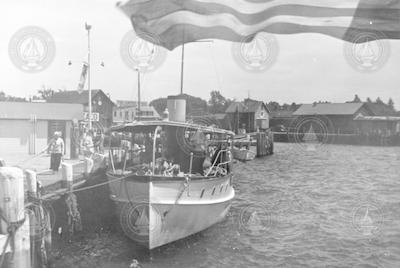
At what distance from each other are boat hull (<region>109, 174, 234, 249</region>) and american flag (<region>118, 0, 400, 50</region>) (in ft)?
13.7

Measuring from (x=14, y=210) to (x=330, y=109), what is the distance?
72005 millimetres

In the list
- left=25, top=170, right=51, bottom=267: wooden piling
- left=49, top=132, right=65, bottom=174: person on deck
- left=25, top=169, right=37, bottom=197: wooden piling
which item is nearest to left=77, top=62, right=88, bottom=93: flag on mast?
left=49, top=132, right=65, bottom=174: person on deck

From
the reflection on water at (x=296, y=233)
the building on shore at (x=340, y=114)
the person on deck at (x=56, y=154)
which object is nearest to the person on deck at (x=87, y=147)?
the person on deck at (x=56, y=154)

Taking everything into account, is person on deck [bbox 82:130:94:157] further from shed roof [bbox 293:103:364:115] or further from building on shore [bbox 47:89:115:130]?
shed roof [bbox 293:103:364:115]

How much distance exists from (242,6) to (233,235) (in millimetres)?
7780

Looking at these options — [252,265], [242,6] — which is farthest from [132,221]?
[242,6]

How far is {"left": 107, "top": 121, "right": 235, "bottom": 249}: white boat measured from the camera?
11516 millimetres

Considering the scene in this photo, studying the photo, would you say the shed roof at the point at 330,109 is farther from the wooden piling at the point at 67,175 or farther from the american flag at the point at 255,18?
the wooden piling at the point at 67,175

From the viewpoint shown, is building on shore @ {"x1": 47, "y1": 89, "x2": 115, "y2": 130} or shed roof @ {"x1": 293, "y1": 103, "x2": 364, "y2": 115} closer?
building on shore @ {"x1": 47, "y1": 89, "x2": 115, "y2": 130}

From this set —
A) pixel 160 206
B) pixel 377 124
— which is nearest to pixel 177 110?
pixel 160 206

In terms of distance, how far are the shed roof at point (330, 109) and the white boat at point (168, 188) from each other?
62990mm

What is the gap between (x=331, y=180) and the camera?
29875mm

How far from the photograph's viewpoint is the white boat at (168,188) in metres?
11.5

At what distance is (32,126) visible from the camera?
901 inches
